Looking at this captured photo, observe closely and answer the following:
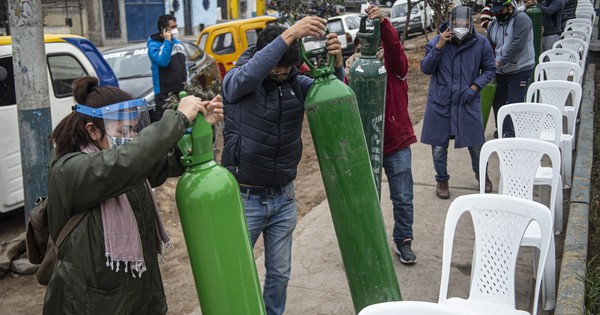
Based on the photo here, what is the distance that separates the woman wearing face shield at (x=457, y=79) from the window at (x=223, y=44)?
272 inches

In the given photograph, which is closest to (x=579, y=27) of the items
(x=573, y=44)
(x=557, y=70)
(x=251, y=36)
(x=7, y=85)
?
(x=573, y=44)

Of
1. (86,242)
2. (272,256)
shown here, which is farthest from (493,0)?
(86,242)

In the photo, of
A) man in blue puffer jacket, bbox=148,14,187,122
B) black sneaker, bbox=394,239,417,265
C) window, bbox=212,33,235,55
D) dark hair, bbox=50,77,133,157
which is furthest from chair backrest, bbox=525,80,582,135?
window, bbox=212,33,235,55

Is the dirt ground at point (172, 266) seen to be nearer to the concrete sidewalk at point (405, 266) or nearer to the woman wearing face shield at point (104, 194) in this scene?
the concrete sidewalk at point (405, 266)

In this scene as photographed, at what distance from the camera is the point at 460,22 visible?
5172mm

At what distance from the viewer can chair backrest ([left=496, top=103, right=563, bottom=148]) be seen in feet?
16.0

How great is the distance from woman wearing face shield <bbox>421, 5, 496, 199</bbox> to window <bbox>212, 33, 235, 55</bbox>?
6.92 metres

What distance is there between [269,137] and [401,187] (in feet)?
5.22

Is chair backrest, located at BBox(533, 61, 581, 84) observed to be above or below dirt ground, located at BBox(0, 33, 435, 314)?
above

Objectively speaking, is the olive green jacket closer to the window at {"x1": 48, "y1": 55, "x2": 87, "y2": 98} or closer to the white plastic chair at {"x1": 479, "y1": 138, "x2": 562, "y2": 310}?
the white plastic chair at {"x1": 479, "y1": 138, "x2": 562, "y2": 310}

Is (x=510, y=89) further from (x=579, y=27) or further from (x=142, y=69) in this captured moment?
(x=142, y=69)

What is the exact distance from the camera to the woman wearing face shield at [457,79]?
17.0ft

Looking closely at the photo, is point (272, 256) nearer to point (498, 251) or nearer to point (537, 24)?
point (498, 251)

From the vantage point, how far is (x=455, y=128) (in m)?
5.39
